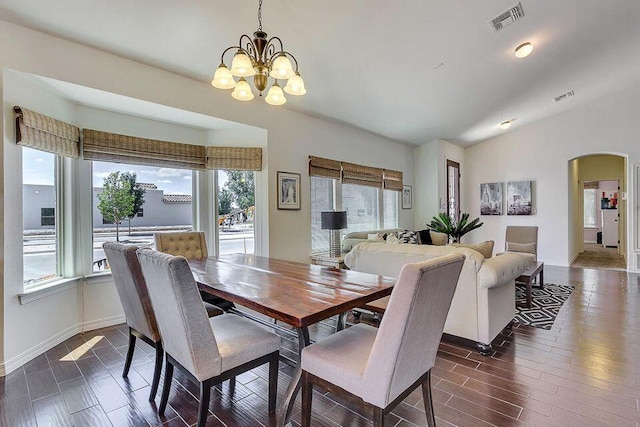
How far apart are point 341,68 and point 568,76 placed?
4.19 meters

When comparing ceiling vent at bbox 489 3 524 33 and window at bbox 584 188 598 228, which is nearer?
ceiling vent at bbox 489 3 524 33

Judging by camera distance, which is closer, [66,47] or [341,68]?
[66,47]

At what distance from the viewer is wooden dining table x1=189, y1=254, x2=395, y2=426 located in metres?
1.63

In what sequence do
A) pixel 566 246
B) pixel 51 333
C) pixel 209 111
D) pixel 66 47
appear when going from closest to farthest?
pixel 66 47 < pixel 51 333 < pixel 209 111 < pixel 566 246

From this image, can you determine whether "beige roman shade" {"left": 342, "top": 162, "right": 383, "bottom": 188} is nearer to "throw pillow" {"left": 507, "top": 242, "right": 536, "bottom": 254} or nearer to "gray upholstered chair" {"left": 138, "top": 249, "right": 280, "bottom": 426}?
"throw pillow" {"left": 507, "top": 242, "right": 536, "bottom": 254}

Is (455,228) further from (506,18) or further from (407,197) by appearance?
(506,18)

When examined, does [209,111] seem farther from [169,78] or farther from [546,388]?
[546,388]

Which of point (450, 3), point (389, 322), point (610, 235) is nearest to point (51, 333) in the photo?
point (389, 322)

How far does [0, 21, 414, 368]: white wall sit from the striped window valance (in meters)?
0.07

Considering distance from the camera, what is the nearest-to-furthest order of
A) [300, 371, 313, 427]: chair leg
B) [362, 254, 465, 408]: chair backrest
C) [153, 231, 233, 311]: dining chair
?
1. [362, 254, 465, 408]: chair backrest
2. [300, 371, 313, 427]: chair leg
3. [153, 231, 233, 311]: dining chair

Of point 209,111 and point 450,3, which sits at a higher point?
point 450,3

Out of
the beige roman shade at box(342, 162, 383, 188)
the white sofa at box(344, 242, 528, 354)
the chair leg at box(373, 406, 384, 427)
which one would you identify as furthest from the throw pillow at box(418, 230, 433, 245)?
the chair leg at box(373, 406, 384, 427)

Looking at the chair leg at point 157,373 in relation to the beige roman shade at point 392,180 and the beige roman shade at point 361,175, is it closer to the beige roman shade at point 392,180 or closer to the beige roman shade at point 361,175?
the beige roman shade at point 361,175

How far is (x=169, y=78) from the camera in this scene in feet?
11.2
